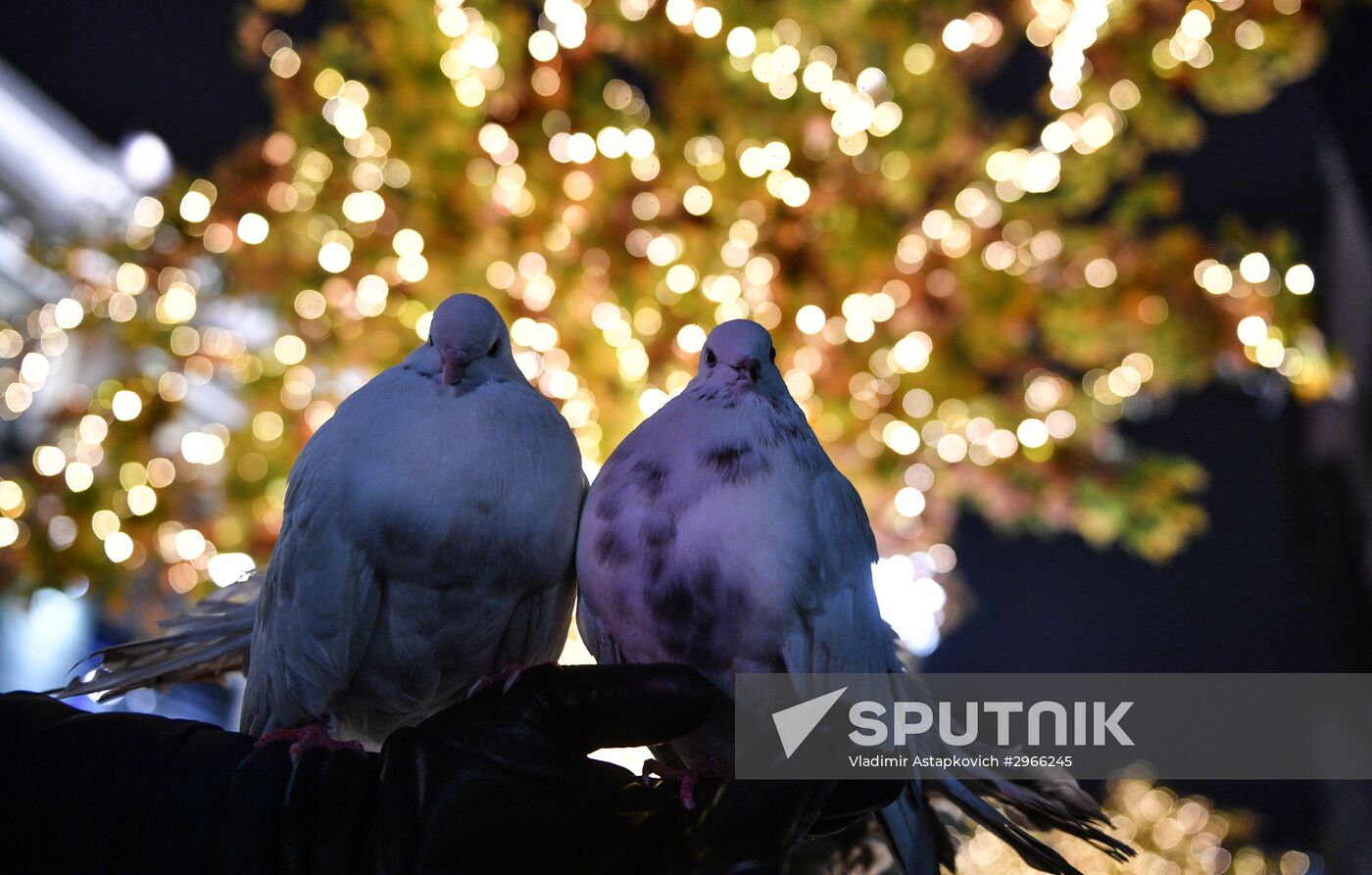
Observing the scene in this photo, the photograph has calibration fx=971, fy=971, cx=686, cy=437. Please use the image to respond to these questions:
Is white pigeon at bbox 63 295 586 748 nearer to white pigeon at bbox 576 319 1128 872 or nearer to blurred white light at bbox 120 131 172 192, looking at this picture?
white pigeon at bbox 576 319 1128 872

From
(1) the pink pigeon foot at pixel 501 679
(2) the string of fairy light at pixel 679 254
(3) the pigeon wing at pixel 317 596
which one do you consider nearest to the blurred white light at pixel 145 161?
(2) the string of fairy light at pixel 679 254

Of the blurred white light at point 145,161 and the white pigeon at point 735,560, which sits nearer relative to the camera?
the white pigeon at point 735,560

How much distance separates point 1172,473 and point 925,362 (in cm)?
60

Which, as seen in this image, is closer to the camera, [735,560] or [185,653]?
[735,560]

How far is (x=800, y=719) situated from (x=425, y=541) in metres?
0.29

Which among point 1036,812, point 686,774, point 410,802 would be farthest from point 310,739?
point 1036,812

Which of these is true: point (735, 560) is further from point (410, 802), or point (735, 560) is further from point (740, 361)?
point (410, 802)

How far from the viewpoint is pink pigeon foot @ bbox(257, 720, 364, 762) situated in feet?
2.42

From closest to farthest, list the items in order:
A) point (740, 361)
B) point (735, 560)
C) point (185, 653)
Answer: point (735, 560) → point (740, 361) → point (185, 653)

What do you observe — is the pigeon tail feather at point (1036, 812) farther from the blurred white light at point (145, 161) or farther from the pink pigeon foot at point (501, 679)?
the blurred white light at point (145, 161)

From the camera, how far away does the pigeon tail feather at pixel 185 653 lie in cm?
85

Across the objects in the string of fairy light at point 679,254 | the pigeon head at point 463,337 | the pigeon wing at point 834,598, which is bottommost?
the pigeon wing at point 834,598

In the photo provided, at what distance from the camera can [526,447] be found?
2.35ft

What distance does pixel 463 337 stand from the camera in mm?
734
